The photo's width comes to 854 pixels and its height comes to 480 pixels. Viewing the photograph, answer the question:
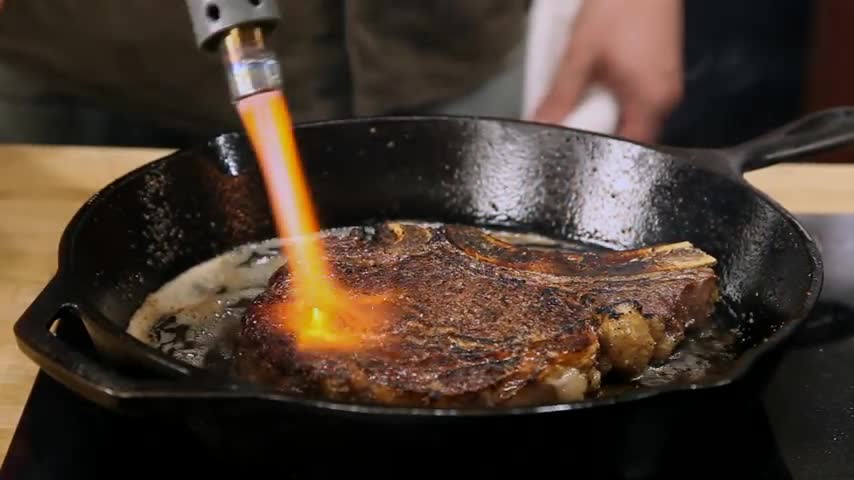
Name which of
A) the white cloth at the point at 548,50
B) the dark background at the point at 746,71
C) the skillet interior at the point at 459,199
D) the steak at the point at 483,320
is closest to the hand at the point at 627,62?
the white cloth at the point at 548,50

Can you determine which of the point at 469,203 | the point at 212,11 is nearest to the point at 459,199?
the point at 469,203

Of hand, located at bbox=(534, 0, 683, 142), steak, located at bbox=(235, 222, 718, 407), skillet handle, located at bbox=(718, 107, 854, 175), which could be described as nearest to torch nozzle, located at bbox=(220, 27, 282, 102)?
steak, located at bbox=(235, 222, 718, 407)

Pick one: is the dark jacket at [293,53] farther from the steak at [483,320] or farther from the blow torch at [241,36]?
the blow torch at [241,36]

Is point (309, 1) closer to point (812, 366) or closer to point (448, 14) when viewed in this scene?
point (448, 14)

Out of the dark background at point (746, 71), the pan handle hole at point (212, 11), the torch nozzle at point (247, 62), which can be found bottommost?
the dark background at point (746, 71)

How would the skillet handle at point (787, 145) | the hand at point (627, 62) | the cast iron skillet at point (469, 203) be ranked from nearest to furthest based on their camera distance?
the cast iron skillet at point (469, 203) < the skillet handle at point (787, 145) < the hand at point (627, 62)

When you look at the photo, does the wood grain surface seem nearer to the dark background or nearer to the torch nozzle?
the torch nozzle

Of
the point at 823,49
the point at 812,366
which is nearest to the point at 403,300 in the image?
the point at 812,366
